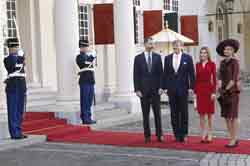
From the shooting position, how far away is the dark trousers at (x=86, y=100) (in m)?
14.0

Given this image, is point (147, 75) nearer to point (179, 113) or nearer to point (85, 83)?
point (179, 113)

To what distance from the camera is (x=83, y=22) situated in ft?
62.4

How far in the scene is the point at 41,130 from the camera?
1323 cm

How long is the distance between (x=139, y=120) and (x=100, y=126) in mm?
1959

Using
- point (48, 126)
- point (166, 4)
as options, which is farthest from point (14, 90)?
point (166, 4)

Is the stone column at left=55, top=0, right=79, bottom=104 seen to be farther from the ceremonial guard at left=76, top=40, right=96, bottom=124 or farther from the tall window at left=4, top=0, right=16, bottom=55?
the tall window at left=4, top=0, right=16, bottom=55

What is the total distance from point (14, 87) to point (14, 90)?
6 centimetres

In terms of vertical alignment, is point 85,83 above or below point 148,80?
below

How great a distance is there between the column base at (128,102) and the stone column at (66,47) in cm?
284

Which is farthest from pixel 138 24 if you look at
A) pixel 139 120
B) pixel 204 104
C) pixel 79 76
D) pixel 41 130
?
pixel 204 104

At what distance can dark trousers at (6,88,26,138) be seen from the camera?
469 inches

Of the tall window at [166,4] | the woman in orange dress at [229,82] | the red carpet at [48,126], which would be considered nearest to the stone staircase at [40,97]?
the red carpet at [48,126]

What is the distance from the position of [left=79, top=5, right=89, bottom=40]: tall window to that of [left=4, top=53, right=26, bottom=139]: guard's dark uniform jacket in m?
7.05

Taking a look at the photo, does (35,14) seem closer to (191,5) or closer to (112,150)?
(112,150)
